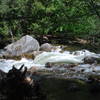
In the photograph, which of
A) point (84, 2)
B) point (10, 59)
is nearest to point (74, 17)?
point (84, 2)

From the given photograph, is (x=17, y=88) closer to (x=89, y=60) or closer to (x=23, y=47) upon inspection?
(x=89, y=60)

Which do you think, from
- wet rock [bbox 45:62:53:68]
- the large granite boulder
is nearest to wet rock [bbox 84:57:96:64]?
wet rock [bbox 45:62:53:68]

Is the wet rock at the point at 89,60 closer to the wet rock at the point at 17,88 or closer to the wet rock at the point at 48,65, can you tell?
the wet rock at the point at 48,65

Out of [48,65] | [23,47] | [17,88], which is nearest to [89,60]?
[48,65]

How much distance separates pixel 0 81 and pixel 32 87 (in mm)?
935

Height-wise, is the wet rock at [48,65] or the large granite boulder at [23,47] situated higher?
the wet rock at [48,65]

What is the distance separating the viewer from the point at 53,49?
76.2 feet

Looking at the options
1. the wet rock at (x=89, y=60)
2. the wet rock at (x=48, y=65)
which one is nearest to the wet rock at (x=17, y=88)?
the wet rock at (x=48, y=65)

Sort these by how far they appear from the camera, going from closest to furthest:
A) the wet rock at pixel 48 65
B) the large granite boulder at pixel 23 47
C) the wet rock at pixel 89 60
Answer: the wet rock at pixel 48 65
the wet rock at pixel 89 60
the large granite boulder at pixel 23 47

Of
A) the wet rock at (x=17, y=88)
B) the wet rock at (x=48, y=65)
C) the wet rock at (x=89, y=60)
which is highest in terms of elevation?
the wet rock at (x=17, y=88)

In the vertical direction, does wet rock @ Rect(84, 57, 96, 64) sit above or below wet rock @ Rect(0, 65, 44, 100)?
below

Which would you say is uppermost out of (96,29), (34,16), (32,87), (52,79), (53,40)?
(34,16)

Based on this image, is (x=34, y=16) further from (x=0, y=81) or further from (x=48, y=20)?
(x=0, y=81)

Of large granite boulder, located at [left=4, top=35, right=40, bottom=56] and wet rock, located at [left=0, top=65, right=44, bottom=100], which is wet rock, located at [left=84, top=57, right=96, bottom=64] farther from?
wet rock, located at [left=0, top=65, right=44, bottom=100]
